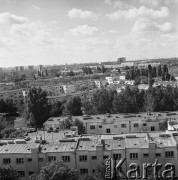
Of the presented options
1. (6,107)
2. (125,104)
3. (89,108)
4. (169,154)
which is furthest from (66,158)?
(6,107)

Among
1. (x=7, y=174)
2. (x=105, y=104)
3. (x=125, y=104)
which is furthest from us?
(x=105, y=104)

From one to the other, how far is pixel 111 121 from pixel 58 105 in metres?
11.8

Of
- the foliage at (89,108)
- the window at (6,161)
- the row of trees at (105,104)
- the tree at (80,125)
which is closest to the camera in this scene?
the window at (6,161)

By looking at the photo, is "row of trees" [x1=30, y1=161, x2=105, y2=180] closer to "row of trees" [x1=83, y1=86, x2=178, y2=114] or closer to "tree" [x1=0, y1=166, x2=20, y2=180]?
"tree" [x1=0, y1=166, x2=20, y2=180]

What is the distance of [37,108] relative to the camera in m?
30.9

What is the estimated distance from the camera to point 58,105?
35031mm

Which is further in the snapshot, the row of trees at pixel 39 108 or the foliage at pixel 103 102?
the foliage at pixel 103 102

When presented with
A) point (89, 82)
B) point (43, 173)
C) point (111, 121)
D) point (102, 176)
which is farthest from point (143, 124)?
point (89, 82)

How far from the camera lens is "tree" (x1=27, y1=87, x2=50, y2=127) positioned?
30.4 metres

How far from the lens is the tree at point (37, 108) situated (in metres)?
30.4

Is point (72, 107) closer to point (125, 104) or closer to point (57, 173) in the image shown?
point (125, 104)

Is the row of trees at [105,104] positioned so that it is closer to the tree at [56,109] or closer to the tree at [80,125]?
the tree at [56,109]

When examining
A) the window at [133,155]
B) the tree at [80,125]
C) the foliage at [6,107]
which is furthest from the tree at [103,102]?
the window at [133,155]

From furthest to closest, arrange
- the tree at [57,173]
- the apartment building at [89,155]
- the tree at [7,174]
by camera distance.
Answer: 1. the apartment building at [89,155]
2. the tree at [7,174]
3. the tree at [57,173]
